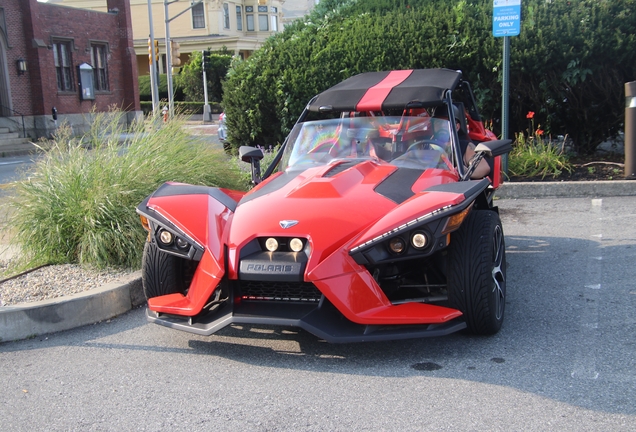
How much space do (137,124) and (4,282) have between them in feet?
8.92

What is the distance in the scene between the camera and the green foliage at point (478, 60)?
1030 cm

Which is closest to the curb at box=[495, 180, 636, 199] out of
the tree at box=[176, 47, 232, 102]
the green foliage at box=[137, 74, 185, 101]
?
the tree at box=[176, 47, 232, 102]

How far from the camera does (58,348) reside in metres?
4.61

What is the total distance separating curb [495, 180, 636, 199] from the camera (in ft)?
31.1

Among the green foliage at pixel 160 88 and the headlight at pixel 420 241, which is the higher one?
the green foliage at pixel 160 88

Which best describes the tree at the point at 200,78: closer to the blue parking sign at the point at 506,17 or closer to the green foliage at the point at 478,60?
the green foliage at the point at 478,60

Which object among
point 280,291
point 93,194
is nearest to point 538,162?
point 93,194

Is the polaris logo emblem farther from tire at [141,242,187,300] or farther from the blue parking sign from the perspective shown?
the blue parking sign

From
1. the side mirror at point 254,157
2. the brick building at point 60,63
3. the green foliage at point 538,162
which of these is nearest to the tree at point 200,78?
the brick building at point 60,63

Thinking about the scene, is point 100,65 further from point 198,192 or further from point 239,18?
point 239,18

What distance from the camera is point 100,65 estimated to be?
34.1 m

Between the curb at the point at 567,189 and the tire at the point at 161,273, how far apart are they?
6205 millimetres

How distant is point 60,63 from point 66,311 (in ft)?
95.1

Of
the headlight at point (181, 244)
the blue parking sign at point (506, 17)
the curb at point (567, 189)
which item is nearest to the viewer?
the headlight at point (181, 244)
